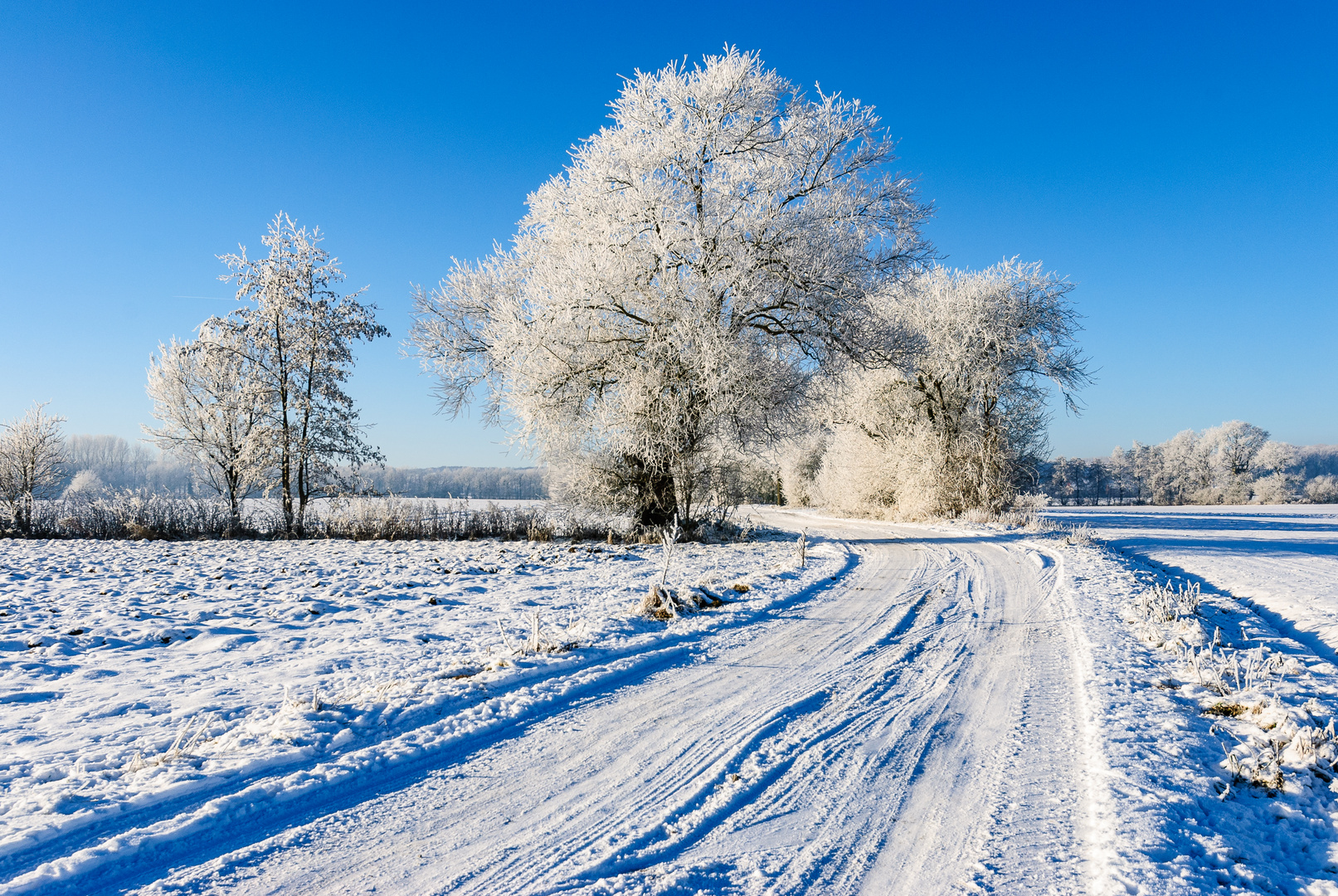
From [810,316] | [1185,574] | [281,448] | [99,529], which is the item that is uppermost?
[810,316]

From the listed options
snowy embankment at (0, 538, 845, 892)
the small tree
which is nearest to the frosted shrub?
snowy embankment at (0, 538, 845, 892)

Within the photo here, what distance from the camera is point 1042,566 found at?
9.84m

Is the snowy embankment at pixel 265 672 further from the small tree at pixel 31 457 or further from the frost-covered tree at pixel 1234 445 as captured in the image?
the frost-covered tree at pixel 1234 445

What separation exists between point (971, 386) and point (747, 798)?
2143cm

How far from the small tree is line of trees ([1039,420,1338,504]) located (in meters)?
44.6

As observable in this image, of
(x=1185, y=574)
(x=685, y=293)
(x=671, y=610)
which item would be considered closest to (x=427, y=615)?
(x=671, y=610)

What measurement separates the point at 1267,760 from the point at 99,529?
23.3 meters

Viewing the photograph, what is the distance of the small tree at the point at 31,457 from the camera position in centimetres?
2258

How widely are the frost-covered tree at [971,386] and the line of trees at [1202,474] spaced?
12836 millimetres

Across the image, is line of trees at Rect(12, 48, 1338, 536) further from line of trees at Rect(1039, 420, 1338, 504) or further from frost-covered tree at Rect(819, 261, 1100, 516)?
line of trees at Rect(1039, 420, 1338, 504)

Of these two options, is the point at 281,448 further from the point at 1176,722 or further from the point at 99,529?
the point at 1176,722

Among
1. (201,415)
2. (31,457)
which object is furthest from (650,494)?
(31,457)

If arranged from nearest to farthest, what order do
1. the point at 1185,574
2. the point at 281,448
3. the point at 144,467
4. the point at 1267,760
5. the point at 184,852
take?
1. the point at 184,852
2. the point at 1267,760
3. the point at 1185,574
4. the point at 281,448
5. the point at 144,467

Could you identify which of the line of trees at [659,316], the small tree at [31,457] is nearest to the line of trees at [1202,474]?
the line of trees at [659,316]
